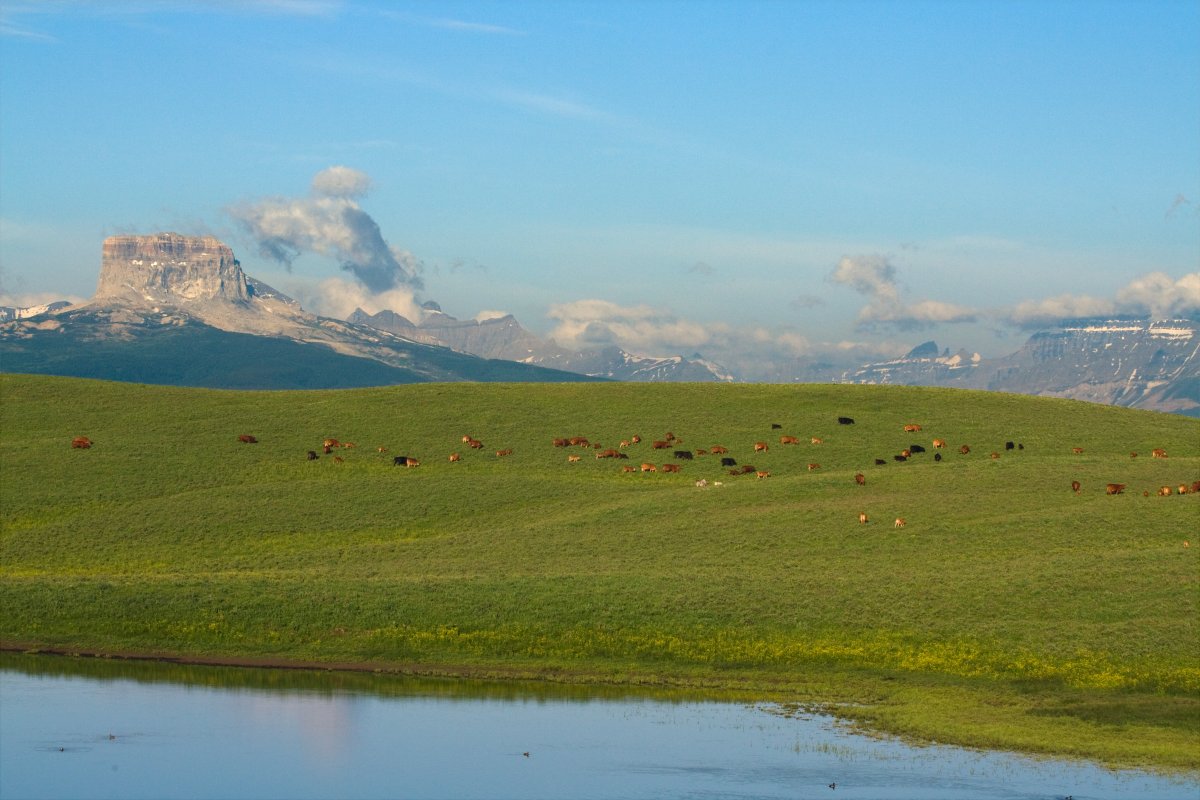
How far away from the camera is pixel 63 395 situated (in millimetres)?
118250

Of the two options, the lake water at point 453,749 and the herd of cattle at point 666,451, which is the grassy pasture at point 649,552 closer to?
the herd of cattle at point 666,451

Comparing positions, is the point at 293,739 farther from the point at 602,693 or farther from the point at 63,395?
the point at 63,395

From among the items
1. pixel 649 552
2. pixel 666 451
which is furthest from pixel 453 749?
pixel 666 451

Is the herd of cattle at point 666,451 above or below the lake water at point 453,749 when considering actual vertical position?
above

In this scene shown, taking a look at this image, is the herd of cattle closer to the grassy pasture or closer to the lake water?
the grassy pasture

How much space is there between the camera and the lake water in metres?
35.2

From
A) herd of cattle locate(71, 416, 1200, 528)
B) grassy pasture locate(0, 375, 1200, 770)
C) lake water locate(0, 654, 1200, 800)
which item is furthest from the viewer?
herd of cattle locate(71, 416, 1200, 528)

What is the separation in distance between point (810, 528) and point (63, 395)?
73427 millimetres

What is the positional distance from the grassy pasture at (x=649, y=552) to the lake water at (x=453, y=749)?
3.85 m

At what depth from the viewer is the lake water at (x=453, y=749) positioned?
35219 mm

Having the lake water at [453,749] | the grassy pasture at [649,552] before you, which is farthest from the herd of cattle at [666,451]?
the lake water at [453,749]

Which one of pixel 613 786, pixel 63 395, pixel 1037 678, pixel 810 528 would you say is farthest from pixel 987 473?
pixel 63 395

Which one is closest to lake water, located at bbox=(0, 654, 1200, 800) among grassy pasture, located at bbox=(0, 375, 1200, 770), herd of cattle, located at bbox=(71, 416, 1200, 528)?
grassy pasture, located at bbox=(0, 375, 1200, 770)

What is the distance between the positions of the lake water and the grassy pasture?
3.85 metres
